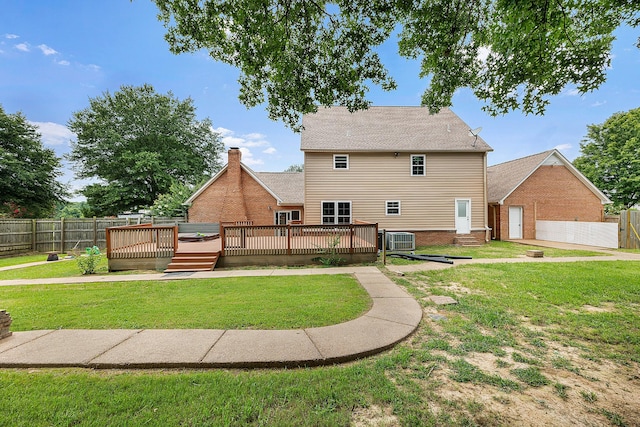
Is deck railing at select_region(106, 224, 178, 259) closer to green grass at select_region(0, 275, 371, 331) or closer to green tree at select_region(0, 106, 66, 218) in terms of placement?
green grass at select_region(0, 275, 371, 331)

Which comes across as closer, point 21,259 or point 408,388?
point 408,388

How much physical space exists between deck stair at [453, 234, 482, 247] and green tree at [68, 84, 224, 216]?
28.4m

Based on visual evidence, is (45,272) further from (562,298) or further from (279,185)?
Result: (562,298)

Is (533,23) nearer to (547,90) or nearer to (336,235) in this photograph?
(547,90)

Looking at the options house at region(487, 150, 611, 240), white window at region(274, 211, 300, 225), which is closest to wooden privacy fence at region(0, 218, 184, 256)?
white window at region(274, 211, 300, 225)

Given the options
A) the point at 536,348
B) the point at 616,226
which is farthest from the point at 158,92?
the point at 616,226

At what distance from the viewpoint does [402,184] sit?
47.7 feet

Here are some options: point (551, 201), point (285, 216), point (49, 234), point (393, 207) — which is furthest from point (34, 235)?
point (551, 201)

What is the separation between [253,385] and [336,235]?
25.4ft

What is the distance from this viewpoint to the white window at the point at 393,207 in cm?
1450

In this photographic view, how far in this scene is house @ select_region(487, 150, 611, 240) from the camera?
16.4 m

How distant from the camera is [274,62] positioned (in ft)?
17.8

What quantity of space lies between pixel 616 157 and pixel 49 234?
47171 mm

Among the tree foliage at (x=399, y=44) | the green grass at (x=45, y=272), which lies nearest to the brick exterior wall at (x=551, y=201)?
the tree foliage at (x=399, y=44)
